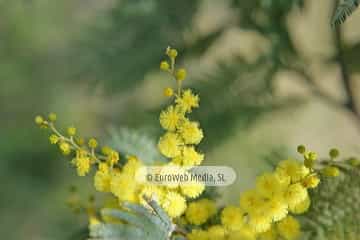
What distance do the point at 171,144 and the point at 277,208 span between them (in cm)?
7

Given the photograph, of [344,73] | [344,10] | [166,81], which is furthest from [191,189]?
[166,81]

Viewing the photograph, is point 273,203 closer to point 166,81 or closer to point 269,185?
point 269,185

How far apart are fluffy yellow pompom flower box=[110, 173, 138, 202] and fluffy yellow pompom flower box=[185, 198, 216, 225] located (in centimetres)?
4

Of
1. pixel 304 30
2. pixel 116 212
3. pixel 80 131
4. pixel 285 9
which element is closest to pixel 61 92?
pixel 80 131

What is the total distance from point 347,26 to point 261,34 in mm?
171

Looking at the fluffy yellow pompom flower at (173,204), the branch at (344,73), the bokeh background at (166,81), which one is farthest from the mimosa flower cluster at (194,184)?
the branch at (344,73)

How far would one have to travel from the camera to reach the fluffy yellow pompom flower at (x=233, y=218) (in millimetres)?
376

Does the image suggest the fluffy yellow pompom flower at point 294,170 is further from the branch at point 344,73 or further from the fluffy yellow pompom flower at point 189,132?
the branch at point 344,73

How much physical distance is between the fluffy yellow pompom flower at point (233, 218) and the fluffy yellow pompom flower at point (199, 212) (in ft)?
0.10

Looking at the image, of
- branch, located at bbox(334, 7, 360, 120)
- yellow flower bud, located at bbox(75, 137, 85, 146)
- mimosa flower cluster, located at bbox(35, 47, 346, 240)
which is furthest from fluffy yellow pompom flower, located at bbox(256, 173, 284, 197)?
branch, located at bbox(334, 7, 360, 120)

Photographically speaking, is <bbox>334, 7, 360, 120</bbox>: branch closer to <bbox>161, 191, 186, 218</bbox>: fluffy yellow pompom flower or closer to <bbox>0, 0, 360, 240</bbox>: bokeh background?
<bbox>0, 0, 360, 240</bbox>: bokeh background

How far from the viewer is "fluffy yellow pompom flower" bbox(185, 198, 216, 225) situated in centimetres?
41

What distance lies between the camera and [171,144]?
0.37m

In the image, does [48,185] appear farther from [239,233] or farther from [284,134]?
[239,233]
